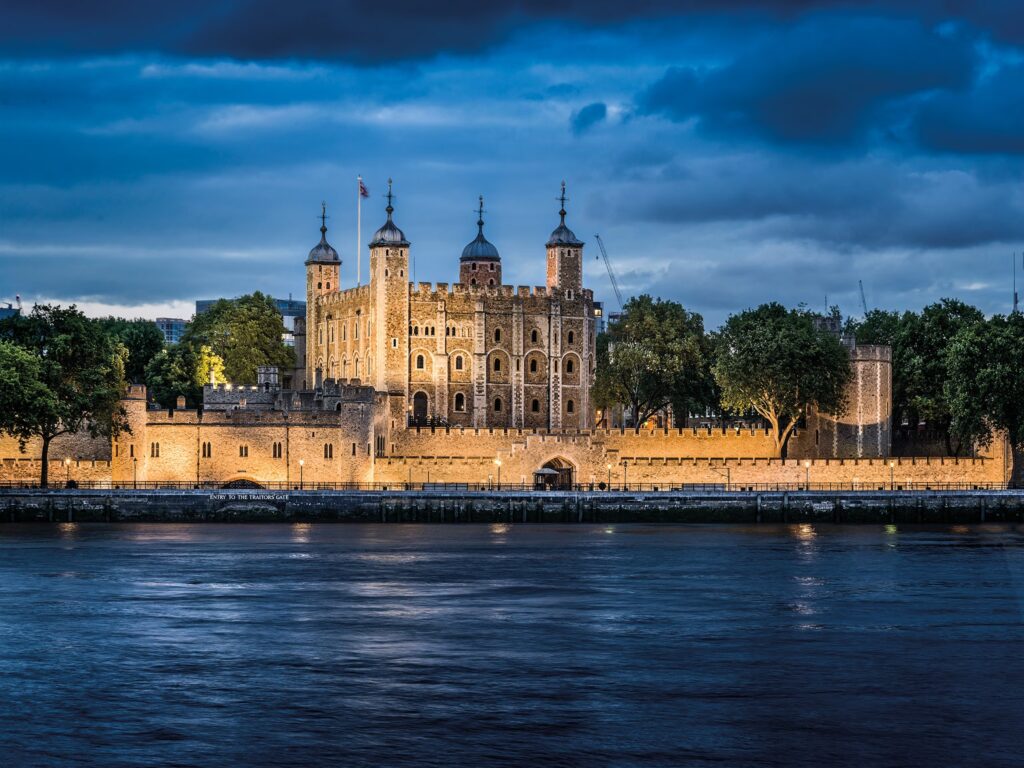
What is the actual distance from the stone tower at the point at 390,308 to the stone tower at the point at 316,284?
10354 mm

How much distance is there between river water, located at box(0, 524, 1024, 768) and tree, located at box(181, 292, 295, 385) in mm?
41733

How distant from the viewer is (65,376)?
7719 centimetres

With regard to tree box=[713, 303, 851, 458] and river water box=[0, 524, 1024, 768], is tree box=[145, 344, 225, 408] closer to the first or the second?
tree box=[713, 303, 851, 458]

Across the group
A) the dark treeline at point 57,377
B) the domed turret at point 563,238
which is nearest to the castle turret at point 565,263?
the domed turret at point 563,238

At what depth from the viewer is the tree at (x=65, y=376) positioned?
245 ft

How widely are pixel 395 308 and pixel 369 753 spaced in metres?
75.4

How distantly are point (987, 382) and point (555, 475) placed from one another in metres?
20.6

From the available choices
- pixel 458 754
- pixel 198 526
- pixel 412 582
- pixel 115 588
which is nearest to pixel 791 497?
pixel 198 526

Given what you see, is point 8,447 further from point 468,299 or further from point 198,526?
point 468,299

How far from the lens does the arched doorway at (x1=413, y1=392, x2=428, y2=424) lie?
104625 millimetres

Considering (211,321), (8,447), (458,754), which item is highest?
(211,321)

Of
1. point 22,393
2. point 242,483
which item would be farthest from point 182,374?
point 22,393

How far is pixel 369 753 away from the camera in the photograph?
30.3 metres

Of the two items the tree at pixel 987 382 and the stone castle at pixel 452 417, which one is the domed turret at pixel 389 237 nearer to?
the stone castle at pixel 452 417
